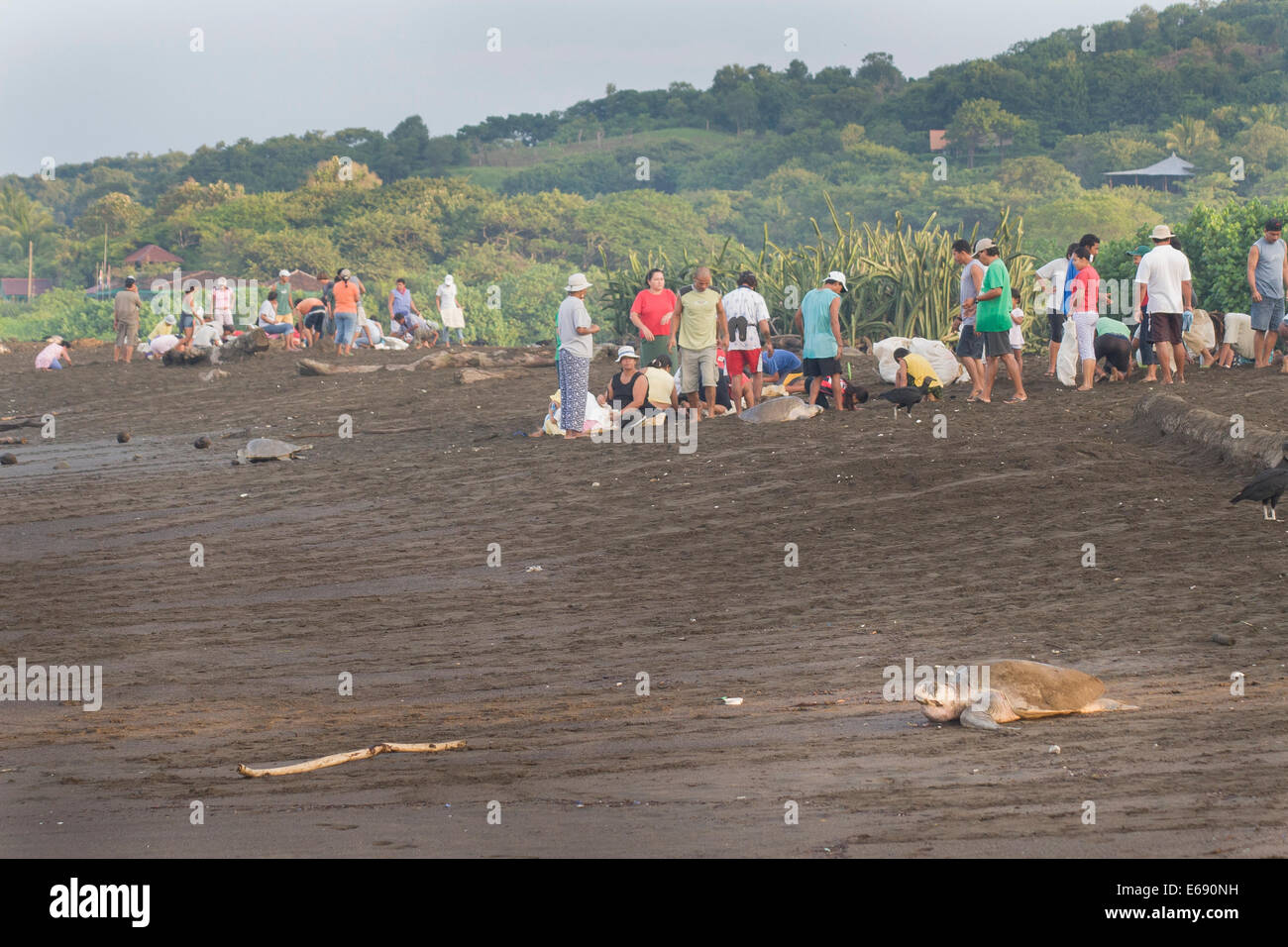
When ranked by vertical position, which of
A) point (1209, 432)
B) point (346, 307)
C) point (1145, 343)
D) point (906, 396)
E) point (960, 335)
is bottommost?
point (1209, 432)

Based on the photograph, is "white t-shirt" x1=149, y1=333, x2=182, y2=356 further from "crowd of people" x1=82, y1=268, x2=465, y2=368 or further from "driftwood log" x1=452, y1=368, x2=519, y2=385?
"driftwood log" x1=452, y1=368, x2=519, y2=385

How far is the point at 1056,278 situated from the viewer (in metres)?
14.4

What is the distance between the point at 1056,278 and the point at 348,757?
35.5ft

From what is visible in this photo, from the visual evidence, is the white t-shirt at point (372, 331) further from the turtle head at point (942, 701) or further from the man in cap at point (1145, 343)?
the turtle head at point (942, 701)

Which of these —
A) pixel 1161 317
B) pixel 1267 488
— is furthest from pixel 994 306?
pixel 1267 488

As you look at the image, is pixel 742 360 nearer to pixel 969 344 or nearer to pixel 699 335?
pixel 699 335

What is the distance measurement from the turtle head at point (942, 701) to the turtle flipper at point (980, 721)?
0.04 metres

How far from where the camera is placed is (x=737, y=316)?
45.7 feet

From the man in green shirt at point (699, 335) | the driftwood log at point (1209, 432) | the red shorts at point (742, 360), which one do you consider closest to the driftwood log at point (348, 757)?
the driftwood log at point (1209, 432)

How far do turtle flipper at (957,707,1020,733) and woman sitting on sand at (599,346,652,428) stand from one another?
8499 millimetres

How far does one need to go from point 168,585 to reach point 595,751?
4324 millimetres

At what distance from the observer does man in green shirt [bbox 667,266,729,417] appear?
13477 millimetres

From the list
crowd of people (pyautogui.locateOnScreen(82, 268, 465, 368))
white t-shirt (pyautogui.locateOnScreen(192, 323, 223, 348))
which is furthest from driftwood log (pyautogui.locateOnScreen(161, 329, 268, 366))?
white t-shirt (pyautogui.locateOnScreen(192, 323, 223, 348))
